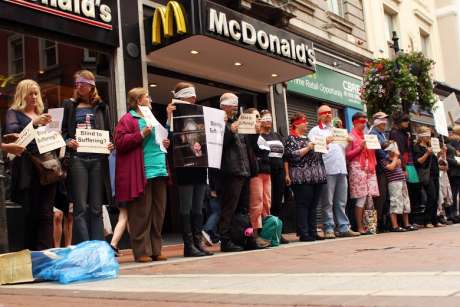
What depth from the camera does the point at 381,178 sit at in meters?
9.51

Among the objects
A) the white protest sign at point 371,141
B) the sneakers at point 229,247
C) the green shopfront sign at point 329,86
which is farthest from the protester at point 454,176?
the sneakers at point 229,247

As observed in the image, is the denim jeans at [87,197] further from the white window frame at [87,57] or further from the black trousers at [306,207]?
the white window frame at [87,57]

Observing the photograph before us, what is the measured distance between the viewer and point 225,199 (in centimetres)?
674

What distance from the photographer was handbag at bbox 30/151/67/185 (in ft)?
16.3

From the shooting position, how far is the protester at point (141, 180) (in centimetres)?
578

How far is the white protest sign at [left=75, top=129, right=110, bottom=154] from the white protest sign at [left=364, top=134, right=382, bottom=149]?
4.67m

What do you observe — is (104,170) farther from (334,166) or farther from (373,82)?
(373,82)

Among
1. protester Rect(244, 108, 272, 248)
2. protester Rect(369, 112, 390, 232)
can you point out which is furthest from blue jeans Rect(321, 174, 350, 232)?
protester Rect(244, 108, 272, 248)

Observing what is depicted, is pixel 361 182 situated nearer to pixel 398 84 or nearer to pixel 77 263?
pixel 398 84

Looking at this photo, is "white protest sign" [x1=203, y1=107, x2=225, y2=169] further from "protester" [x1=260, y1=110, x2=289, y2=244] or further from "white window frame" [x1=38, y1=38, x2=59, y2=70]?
"white window frame" [x1=38, y1=38, x2=59, y2=70]

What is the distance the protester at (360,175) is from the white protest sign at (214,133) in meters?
3.24

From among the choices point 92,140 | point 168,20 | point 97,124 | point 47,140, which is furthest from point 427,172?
point 47,140

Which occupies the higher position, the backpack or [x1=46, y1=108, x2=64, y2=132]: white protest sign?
[x1=46, y1=108, x2=64, y2=132]: white protest sign

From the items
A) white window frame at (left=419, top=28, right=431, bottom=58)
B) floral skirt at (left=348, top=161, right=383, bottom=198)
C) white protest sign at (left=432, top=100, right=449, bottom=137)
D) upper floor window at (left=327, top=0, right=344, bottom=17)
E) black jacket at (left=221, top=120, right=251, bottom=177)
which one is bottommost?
floral skirt at (left=348, top=161, right=383, bottom=198)
